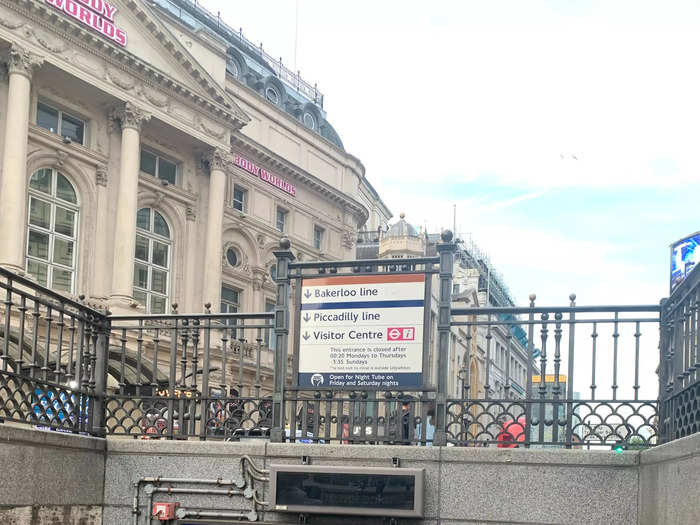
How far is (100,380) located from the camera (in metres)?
10.4

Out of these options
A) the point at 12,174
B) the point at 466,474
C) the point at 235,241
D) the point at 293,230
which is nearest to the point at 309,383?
the point at 466,474

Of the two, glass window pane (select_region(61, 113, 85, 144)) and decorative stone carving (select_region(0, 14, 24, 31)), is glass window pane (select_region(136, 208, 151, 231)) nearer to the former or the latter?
glass window pane (select_region(61, 113, 85, 144))

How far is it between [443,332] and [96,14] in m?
34.4

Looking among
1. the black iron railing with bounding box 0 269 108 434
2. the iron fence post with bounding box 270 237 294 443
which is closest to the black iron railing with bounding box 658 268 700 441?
the iron fence post with bounding box 270 237 294 443

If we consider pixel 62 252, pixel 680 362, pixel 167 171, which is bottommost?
pixel 680 362

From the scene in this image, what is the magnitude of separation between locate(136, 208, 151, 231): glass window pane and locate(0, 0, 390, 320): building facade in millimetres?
85

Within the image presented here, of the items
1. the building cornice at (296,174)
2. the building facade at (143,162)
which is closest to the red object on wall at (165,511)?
the building facade at (143,162)

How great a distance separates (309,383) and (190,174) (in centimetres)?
3930

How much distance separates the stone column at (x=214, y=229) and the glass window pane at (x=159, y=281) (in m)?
1.93

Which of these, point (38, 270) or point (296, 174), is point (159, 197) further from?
point (296, 174)

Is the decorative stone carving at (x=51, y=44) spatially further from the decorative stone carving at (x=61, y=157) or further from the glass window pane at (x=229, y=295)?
the glass window pane at (x=229, y=295)

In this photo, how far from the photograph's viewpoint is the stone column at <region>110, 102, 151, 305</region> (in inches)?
1602

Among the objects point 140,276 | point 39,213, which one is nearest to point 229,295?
point 140,276

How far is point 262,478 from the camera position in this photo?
9.57 metres
